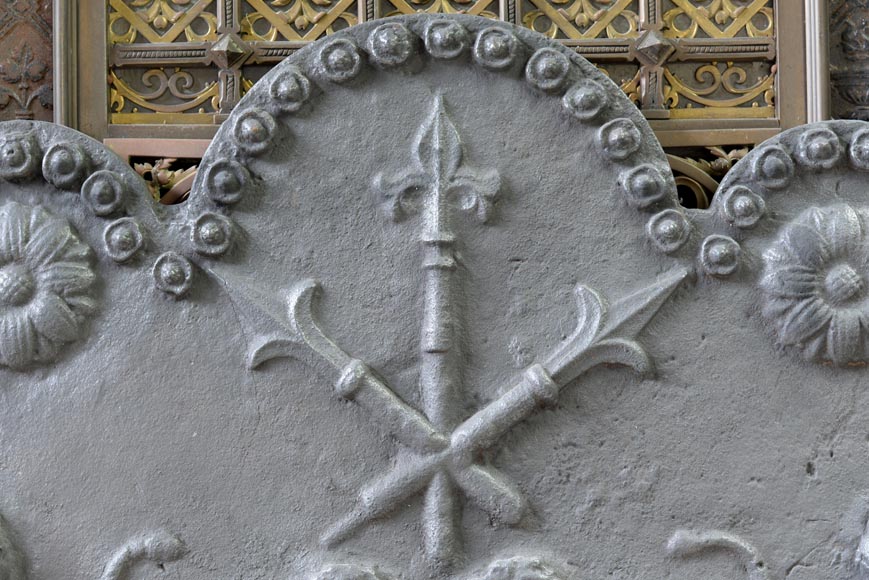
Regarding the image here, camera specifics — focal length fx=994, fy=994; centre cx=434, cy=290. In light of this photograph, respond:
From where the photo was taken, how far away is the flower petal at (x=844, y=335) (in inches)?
60.2

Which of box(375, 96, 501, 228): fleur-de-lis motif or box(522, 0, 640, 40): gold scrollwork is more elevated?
box(522, 0, 640, 40): gold scrollwork

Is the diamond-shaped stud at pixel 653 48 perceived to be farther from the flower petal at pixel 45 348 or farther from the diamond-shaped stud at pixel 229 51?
the flower petal at pixel 45 348

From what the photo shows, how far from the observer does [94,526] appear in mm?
1562

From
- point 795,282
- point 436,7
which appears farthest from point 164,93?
point 795,282

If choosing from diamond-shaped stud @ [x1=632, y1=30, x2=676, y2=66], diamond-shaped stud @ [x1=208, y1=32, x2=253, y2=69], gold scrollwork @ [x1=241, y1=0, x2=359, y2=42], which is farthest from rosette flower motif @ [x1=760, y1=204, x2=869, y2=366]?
diamond-shaped stud @ [x1=208, y1=32, x2=253, y2=69]

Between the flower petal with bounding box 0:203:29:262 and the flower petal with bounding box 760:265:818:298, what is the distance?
1.17m

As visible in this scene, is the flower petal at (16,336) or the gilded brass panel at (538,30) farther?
the gilded brass panel at (538,30)

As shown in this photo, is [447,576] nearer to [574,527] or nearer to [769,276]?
[574,527]

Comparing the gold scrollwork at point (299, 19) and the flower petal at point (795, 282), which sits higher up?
the gold scrollwork at point (299, 19)

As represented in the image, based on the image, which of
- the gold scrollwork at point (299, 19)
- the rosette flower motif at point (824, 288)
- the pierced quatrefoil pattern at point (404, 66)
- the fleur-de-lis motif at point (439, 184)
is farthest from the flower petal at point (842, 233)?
the gold scrollwork at point (299, 19)

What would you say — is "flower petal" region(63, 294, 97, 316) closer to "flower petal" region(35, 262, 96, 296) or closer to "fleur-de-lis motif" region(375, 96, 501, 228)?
"flower petal" region(35, 262, 96, 296)

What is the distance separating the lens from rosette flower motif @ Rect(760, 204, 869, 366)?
1.53m

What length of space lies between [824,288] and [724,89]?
1.43 ft

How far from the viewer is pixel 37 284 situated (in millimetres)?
1562
